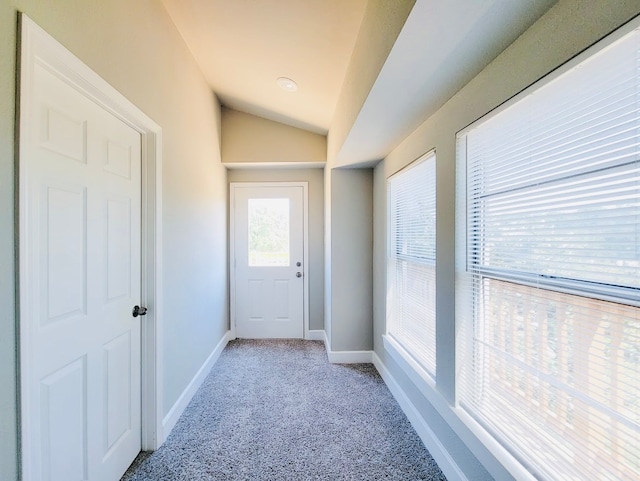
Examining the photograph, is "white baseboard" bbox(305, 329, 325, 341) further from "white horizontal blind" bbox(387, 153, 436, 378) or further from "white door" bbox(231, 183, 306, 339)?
"white horizontal blind" bbox(387, 153, 436, 378)

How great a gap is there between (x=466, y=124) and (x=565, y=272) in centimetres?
80

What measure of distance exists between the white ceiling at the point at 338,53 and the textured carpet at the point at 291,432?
2028 mm

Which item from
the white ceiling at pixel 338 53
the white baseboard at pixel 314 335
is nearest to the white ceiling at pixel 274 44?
the white ceiling at pixel 338 53

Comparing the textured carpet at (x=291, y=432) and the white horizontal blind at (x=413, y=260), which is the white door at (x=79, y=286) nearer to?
the textured carpet at (x=291, y=432)

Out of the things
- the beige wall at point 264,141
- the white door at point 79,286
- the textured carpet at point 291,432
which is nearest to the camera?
the white door at point 79,286

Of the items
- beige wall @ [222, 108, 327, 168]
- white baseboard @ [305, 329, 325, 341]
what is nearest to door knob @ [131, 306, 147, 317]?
beige wall @ [222, 108, 327, 168]

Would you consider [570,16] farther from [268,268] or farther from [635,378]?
[268,268]

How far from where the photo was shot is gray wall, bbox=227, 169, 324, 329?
366cm

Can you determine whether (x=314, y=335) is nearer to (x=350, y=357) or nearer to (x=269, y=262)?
(x=350, y=357)

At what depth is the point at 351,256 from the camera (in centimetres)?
298

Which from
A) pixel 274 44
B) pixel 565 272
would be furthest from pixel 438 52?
pixel 274 44

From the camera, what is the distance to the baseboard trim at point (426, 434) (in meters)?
1.49

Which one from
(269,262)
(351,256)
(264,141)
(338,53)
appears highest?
(338,53)

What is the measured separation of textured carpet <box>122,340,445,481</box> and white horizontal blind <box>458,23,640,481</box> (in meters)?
0.77
